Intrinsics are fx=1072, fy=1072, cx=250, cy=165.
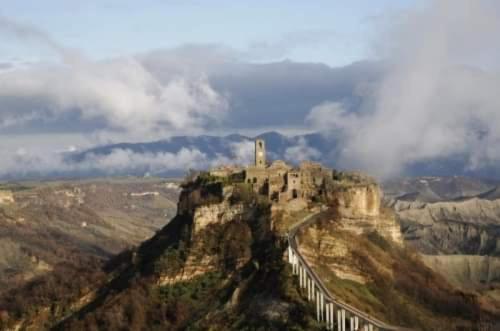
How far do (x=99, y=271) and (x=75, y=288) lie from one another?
4.72m

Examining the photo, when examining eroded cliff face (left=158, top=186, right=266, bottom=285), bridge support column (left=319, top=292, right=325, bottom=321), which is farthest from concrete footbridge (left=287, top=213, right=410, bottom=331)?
eroded cliff face (left=158, top=186, right=266, bottom=285)

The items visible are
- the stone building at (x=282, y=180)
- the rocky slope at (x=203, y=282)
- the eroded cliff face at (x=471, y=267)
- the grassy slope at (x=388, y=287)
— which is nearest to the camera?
the rocky slope at (x=203, y=282)

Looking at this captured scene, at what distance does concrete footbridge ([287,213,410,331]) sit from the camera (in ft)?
222

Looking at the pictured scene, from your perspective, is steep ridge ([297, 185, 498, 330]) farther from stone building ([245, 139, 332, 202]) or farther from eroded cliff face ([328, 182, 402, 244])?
stone building ([245, 139, 332, 202])

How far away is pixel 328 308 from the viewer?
69625 millimetres

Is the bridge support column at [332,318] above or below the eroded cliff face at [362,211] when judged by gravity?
below

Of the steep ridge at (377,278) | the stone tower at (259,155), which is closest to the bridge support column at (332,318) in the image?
the steep ridge at (377,278)

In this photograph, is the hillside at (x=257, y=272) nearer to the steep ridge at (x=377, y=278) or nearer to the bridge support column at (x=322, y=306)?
the steep ridge at (x=377, y=278)

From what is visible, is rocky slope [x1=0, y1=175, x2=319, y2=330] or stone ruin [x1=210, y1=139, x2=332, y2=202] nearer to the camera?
rocky slope [x1=0, y1=175, x2=319, y2=330]

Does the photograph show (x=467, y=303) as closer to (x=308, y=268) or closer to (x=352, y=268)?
(x=352, y=268)

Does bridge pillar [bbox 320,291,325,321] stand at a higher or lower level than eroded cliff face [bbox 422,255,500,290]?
higher

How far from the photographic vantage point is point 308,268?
77562 mm

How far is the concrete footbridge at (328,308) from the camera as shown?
67688 mm

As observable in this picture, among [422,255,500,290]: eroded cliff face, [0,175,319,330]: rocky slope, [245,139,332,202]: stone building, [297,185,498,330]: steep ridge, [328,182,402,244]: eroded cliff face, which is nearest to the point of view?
[0,175,319,330]: rocky slope
